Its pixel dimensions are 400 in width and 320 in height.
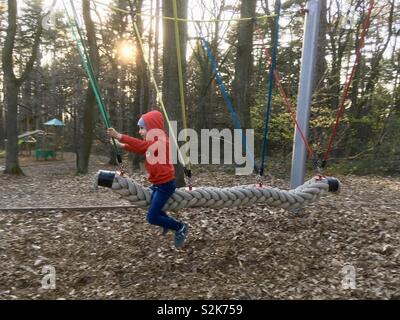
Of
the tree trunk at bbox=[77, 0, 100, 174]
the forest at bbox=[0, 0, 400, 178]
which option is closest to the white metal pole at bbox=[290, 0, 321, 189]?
the forest at bbox=[0, 0, 400, 178]

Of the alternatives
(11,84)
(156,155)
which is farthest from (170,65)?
(11,84)

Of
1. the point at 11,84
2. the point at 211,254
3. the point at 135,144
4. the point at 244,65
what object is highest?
the point at 244,65

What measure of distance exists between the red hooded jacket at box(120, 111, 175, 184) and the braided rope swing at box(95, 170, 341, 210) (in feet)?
0.75

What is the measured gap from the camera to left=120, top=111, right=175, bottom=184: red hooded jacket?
11.1ft

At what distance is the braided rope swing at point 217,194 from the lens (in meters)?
3.41

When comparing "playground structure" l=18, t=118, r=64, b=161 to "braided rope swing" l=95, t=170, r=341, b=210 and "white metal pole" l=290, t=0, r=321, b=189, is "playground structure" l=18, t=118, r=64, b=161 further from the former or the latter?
"braided rope swing" l=95, t=170, r=341, b=210

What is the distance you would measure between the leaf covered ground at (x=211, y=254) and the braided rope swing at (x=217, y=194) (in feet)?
2.70

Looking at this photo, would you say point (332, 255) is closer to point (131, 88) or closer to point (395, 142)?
point (395, 142)

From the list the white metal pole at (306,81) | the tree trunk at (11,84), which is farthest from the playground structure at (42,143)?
the white metal pole at (306,81)

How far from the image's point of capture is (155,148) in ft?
11.1

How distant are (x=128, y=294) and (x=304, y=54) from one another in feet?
11.3

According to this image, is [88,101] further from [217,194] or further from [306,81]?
[217,194]

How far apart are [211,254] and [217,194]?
Answer: 3.27ft

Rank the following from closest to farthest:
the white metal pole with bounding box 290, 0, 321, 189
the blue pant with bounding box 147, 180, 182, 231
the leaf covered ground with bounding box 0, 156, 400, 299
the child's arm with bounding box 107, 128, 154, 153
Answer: the child's arm with bounding box 107, 128, 154, 153 → the blue pant with bounding box 147, 180, 182, 231 → the leaf covered ground with bounding box 0, 156, 400, 299 → the white metal pole with bounding box 290, 0, 321, 189
